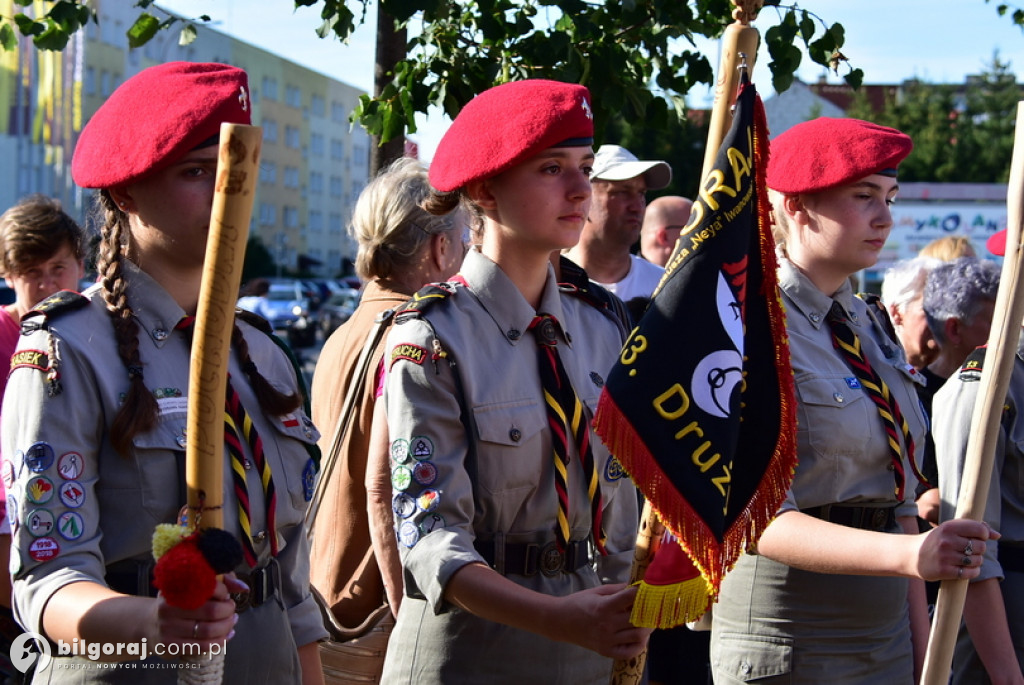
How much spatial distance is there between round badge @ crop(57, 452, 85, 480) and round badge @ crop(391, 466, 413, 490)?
26.3 inches

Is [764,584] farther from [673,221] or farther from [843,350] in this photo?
[673,221]

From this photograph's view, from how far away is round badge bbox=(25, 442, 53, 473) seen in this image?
7.47 feet

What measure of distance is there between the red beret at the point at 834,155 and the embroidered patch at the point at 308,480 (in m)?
1.62

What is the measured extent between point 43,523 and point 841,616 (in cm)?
208

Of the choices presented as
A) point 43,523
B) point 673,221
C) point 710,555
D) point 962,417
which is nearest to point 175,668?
point 43,523

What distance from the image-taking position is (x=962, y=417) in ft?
11.8

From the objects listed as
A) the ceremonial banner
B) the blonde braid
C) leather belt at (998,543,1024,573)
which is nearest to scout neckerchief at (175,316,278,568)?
the blonde braid

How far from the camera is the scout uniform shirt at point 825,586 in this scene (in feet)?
10.6

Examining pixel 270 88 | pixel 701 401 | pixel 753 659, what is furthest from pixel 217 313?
pixel 270 88

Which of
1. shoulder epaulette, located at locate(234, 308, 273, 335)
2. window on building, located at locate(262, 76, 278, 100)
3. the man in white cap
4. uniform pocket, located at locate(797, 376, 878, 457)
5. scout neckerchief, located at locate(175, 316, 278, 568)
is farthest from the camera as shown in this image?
window on building, located at locate(262, 76, 278, 100)

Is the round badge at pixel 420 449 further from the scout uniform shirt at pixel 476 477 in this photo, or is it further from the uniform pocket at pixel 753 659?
the uniform pocket at pixel 753 659

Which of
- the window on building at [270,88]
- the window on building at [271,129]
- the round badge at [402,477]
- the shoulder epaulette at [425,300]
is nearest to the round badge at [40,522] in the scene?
the round badge at [402,477]

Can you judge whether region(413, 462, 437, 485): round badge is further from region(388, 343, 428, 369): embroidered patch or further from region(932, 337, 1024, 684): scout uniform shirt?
region(932, 337, 1024, 684): scout uniform shirt

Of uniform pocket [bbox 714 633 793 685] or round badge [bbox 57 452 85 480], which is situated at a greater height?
round badge [bbox 57 452 85 480]
